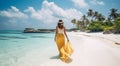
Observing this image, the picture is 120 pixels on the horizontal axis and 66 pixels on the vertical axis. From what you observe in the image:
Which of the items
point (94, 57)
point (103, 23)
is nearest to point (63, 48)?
point (94, 57)

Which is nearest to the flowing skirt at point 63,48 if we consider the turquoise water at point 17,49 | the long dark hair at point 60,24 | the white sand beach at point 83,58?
the white sand beach at point 83,58

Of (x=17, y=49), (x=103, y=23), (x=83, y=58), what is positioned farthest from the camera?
(x=103, y=23)

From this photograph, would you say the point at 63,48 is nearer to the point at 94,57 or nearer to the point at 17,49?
the point at 94,57

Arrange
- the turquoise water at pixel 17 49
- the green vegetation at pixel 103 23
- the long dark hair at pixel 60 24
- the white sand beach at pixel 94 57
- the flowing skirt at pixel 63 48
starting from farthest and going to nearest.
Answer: the green vegetation at pixel 103 23, the turquoise water at pixel 17 49, the long dark hair at pixel 60 24, the flowing skirt at pixel 63 48, the white sand beach at pixel 94 57

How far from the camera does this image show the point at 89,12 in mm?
72125

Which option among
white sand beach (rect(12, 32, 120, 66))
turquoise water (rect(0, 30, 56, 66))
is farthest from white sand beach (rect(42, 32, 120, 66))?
turquoise water (rect(0, 30, 56, 66))

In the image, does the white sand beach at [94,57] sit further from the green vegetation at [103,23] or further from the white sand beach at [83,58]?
the green vegetation at [103,23]

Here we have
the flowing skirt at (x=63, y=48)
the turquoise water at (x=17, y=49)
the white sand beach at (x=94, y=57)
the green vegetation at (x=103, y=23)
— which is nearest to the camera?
the white sand beach at (x=94, y=57)

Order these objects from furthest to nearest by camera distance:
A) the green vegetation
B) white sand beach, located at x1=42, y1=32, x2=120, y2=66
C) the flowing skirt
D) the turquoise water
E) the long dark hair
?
the green vegetation → the turquoise water → the long dark hair → the flowing skirt → white sand beach, located at x1=42, y1=32, x2=120, y2=66

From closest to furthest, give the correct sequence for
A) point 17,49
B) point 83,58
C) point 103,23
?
point 83,58 → point 17,49 → point 103,23

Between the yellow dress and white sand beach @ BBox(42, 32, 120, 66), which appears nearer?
white sand beach @ BBox(42, 32, 120, 66)

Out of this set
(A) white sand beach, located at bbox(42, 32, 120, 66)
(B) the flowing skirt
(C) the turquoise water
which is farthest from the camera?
(C) the turquoise water

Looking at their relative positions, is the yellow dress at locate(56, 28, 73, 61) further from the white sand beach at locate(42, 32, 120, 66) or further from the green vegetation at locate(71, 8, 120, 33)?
the green vegetation at locate(71, 8, 120, 33)

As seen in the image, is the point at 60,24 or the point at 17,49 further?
the point at 17,49
